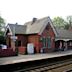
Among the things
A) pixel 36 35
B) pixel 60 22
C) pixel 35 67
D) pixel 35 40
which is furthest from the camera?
pixel 60 22

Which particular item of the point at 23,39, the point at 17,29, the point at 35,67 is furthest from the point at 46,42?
the point at 35,67

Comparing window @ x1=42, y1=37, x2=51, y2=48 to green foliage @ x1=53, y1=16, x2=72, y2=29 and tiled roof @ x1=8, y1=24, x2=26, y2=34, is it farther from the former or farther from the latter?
green foliage @ x1=53, y1=16, x2=72, y2=29

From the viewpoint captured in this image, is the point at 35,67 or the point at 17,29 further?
the point at 17,29

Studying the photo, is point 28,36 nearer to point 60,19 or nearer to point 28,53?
point 28,53

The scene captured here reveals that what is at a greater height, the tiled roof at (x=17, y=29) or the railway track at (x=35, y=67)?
the tiled roof at (x=17, y=29)

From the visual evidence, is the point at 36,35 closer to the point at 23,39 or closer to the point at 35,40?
the point at 35,40

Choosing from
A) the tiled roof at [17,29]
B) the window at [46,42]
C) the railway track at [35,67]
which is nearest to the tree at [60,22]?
the tiled roof at [17,29]

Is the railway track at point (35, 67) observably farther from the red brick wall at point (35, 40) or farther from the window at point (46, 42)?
the window at point (46, 42)

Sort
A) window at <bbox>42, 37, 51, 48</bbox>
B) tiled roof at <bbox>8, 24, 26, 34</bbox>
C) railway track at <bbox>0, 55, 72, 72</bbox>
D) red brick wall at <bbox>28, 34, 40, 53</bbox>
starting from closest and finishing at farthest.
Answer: railway track at <bbox>0, 55, 72, 72</bbox> → red brick wall at <bbox>28, 34, 40, 53</bbox> → tiled roof at <bbox>8, 24, 26, 34</bbox> → window at <bbox>42, 37, 51, 48</bbox>

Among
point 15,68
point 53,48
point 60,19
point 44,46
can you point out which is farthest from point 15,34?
point 60,19

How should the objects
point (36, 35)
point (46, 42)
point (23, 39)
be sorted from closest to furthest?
point (36, 35) < point (46, 42) < point (23, 39)

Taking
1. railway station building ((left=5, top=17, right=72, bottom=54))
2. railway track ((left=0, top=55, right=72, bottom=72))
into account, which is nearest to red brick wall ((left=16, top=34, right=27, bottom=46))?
railway station building ((left=5, top=17, right=72, bottom=54))

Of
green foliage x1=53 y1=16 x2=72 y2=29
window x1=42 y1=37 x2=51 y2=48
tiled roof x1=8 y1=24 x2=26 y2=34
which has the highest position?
green foliage x1=53 y1=16 x2=72 y2=29

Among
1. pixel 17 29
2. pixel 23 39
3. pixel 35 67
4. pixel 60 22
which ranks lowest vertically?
pixel 35 67
